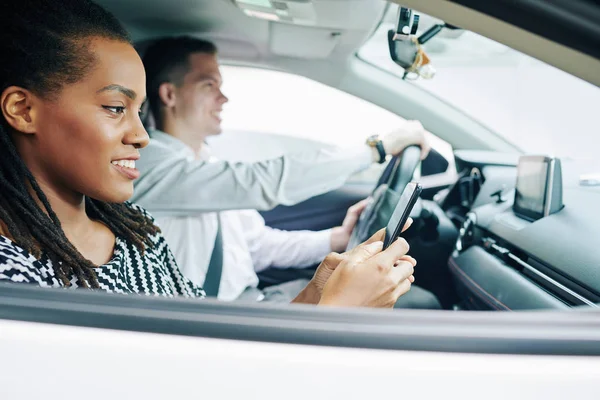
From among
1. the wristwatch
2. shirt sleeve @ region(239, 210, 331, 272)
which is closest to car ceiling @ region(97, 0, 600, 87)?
the wristwatch

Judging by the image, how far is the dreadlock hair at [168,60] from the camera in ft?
6.63

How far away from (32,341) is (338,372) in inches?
14.6

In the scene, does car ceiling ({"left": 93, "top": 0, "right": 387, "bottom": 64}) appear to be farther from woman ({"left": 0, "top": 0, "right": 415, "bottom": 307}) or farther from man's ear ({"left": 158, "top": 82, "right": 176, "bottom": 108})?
woman ({"left": 0, "top": 0, "right": 415, "bottom": 307})

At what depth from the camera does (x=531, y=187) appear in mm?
1598

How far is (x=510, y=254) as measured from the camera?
1.57 m

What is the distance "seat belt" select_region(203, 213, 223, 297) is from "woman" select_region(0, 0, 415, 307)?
72 cm

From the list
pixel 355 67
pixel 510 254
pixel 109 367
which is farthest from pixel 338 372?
pixel 355 67

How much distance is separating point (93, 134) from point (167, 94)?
3.57 feet

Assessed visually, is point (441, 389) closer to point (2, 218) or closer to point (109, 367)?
point (109, 367)

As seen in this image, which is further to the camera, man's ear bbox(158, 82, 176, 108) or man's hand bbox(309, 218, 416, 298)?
man's ear bbox(158, 82, 176, 108)

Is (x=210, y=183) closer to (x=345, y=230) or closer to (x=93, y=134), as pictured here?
(x=345, y=230)

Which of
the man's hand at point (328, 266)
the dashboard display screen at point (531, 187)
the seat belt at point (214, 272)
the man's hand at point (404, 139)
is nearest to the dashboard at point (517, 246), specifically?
the dashboard display screen at point (531, 187)

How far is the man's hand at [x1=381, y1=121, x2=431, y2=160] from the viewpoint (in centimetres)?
184

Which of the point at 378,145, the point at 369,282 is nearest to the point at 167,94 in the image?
the point at 378,145
